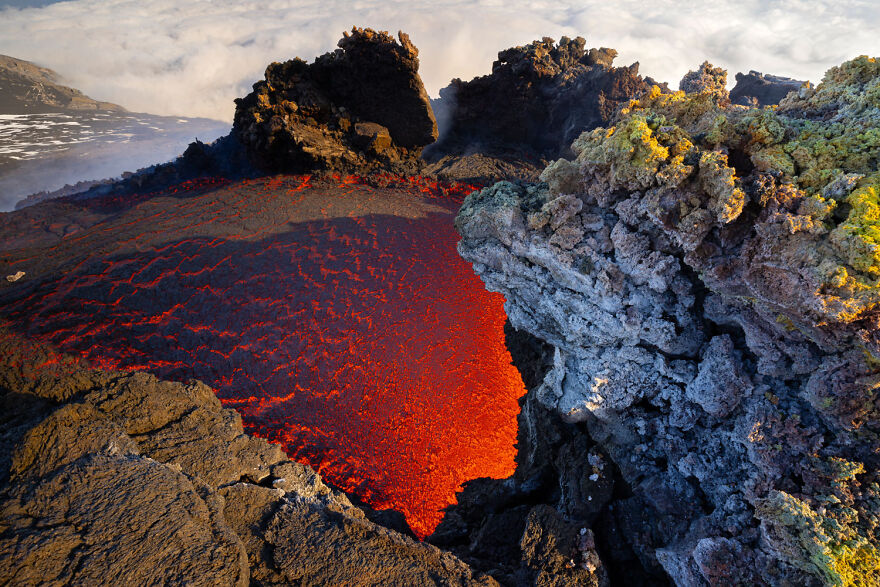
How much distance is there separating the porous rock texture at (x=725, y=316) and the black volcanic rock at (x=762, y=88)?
1234cm

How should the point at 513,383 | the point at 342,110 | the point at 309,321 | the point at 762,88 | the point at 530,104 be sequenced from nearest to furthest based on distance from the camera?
the point at 513,383, the point at 309,321, the point at 342,110, the point at 762,88, the point at 530,104

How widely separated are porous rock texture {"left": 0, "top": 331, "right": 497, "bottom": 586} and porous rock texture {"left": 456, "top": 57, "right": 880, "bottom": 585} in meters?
2.29

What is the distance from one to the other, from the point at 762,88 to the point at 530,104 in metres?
7.95

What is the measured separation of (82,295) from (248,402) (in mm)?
4625

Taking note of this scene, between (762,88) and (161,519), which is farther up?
(762,88)

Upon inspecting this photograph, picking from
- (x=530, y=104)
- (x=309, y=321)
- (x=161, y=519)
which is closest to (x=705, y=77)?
(x=530, y=104)

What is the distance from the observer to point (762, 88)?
1305 cm

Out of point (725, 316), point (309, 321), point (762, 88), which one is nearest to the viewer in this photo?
point (725, 316)

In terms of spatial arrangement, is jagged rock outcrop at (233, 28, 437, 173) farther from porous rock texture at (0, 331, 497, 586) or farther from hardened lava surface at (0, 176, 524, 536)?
porous rock texture at (0, 331, 497, 586)

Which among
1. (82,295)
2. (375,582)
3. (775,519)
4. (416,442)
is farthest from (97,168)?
(775,519)

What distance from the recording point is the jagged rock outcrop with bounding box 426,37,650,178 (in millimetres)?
13023

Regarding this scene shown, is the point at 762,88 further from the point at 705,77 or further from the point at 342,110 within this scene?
the point at 342,110

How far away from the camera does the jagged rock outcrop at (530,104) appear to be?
13.0 metres

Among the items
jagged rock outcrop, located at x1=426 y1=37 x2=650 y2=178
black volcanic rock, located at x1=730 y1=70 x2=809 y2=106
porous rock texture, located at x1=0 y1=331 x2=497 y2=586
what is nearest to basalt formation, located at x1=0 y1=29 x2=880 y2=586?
porous rock texture, located at x1=0 y1=331 x2=497 y2=586
